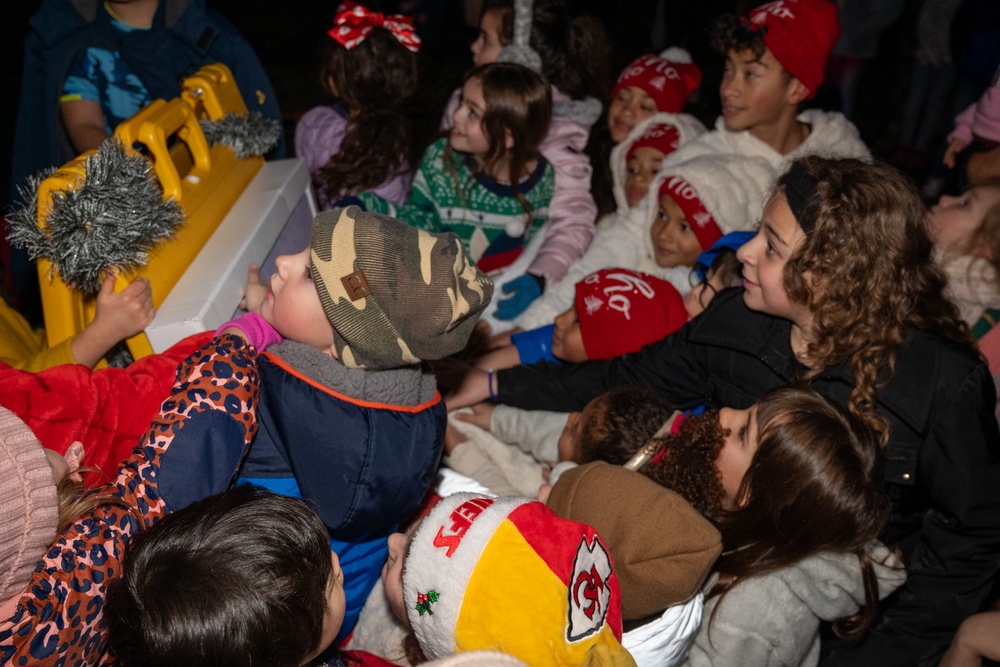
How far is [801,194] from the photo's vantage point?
1.71 metres

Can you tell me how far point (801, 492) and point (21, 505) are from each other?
1.44 metres

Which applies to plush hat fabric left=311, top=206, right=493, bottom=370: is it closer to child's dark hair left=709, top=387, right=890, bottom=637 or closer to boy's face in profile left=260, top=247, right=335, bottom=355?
boy's face in profile left=260, top=247, right=335, bottom=355

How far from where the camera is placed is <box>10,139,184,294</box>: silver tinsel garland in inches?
56.4

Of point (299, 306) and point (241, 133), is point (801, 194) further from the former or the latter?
point (241, 133)

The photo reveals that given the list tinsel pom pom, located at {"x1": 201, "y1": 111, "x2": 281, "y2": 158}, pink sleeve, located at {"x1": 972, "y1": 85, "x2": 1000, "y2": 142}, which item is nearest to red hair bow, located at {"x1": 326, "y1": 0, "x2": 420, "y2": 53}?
tinsel pom pom, located at {"x1": 201, "y1": 111, "x2": 281, "y2": 158}

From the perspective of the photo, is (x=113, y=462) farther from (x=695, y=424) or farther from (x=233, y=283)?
(x=695, y=424)

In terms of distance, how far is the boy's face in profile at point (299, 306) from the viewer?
4.54ft

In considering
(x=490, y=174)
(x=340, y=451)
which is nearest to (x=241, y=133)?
(x=490, y=174)

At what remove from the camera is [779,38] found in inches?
101

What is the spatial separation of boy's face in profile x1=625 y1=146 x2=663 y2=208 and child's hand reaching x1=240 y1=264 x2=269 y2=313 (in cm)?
191

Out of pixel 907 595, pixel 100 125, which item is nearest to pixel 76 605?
pixel 907 595

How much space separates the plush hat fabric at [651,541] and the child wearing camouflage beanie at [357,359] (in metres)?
0.41

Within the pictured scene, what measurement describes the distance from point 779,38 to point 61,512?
8.89 ft

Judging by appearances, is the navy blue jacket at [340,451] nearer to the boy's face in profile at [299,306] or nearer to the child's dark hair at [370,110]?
the boy's face in profile at [299,306]
